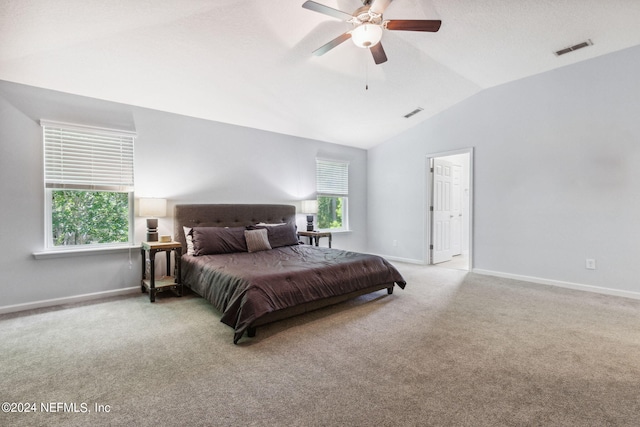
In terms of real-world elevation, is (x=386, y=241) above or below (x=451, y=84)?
below

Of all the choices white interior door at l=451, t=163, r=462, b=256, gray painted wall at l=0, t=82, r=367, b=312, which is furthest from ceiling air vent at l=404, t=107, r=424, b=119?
white interior door at l=451, t=163, r=462, b=256

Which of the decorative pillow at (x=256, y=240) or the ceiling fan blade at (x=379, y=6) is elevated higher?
the ceiling fan blade at (x=379, y=6)

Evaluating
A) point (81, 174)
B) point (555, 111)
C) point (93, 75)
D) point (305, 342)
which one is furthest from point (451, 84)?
Answer: point (81, 174)

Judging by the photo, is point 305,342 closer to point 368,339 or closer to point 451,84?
point 368,339

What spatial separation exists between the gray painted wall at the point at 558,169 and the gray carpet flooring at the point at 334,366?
2.87 feet

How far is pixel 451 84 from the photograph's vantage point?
4.55 metres

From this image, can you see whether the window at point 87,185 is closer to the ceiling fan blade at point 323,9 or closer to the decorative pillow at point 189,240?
the decorative pillow at point 189,240

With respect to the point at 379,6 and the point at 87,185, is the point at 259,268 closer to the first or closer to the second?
the point at 87,185

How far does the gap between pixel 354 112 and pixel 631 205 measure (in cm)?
376

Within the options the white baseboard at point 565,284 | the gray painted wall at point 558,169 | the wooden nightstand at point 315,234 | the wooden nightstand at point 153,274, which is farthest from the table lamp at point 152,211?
the white baseboard at point 565,284

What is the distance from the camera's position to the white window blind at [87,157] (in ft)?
11.2

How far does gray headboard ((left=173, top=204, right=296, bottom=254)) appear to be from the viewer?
166 inches

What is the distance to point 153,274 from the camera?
11.5 ft

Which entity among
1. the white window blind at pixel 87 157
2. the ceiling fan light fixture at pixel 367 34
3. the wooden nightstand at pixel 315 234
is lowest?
the wooden nightstand at pixel 315 234
